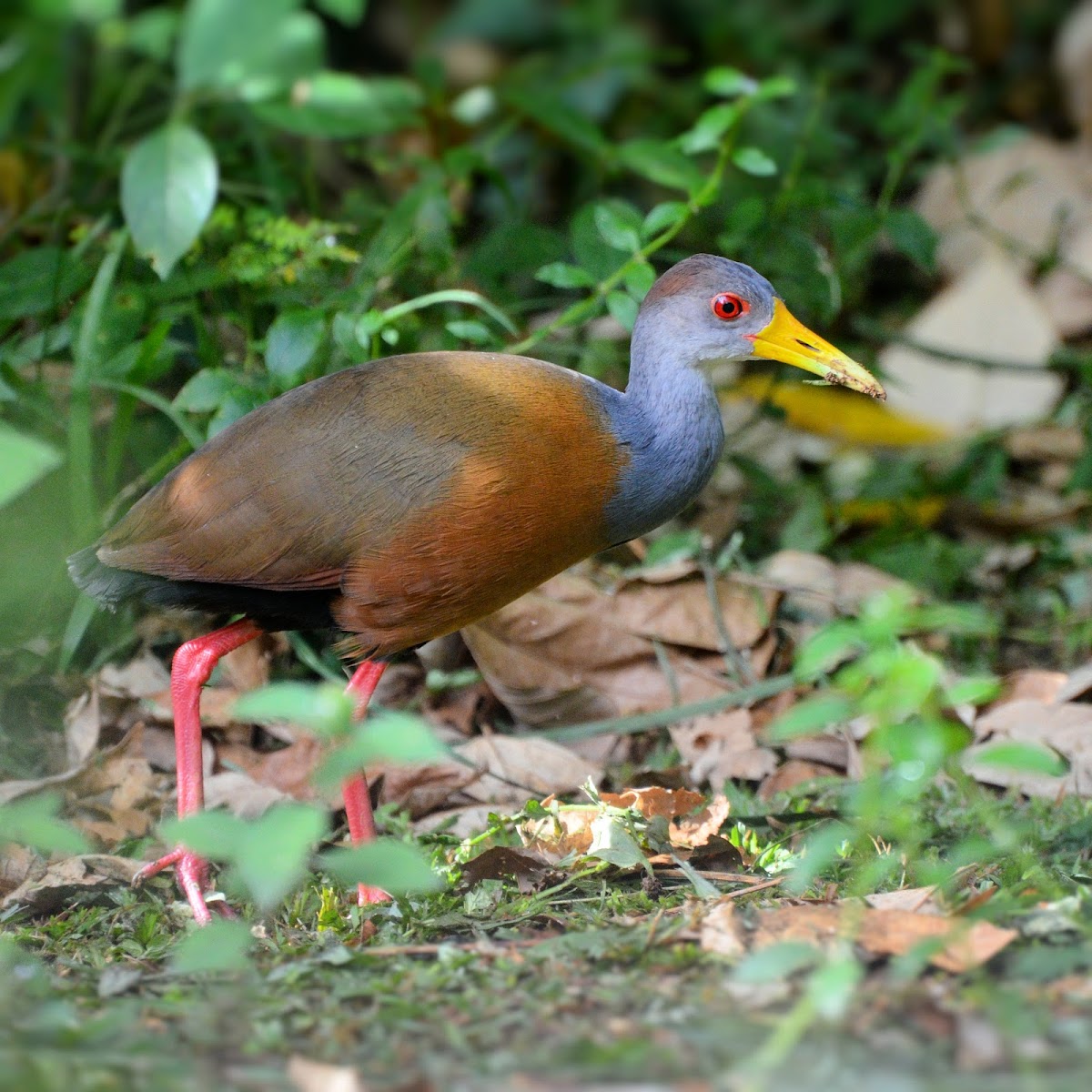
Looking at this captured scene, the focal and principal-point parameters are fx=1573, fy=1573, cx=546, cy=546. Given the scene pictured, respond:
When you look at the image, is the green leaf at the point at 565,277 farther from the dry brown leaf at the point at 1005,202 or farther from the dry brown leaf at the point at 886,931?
the dry brown leaf at the point at 1005,202

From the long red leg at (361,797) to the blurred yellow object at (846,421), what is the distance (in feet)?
10.4

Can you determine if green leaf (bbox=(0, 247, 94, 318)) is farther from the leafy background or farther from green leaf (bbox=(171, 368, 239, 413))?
green leaf (bbox=(171, 368, 239, 413))

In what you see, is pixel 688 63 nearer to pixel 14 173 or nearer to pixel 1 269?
pixel 14 173

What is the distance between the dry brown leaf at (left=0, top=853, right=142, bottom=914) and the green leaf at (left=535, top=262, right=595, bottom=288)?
6.47 feet

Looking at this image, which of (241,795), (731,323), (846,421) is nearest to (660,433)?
(731,323)

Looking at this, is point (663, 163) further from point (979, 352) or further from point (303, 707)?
point (303, 707)

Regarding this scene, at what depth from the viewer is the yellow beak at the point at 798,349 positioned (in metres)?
4.12

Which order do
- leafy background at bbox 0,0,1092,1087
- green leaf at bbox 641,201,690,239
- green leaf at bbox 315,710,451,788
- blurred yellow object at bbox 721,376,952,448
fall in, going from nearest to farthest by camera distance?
1. green leaf at bbox 315,710,451,788
2. leafy background at bbox 0,0,1092,1087
3. green leaf at bbox 641,201,690,239
4. blurred yellow object at bbox 721,376,952,448

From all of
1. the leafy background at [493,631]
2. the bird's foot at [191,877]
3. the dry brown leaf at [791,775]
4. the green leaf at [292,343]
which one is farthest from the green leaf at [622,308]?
the bird's foot at [191,877]

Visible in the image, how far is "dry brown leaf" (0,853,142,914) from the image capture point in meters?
3.62

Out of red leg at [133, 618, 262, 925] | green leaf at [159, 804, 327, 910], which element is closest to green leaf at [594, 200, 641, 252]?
red leg at [133, 618, 262, 925]

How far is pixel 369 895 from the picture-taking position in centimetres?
383

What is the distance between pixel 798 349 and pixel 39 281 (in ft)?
7.72

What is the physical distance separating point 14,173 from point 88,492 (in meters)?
2.34
